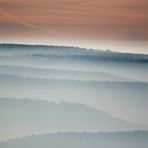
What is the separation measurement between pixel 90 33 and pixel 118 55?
0.16 meters

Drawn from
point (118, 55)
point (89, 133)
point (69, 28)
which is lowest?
point (89, 133)

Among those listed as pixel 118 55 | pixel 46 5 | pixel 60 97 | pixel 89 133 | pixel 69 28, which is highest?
pixel 46 5

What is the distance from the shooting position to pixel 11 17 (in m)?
1.63

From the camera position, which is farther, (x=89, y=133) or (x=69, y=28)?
(x=69, y=28)

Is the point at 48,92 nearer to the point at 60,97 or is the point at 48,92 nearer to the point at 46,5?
the point at 60,97

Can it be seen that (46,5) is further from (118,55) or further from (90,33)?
(118,55)

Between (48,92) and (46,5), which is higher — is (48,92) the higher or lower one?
the lower one

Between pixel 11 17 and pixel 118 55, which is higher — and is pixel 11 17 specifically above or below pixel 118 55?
above

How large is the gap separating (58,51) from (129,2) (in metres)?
0.38

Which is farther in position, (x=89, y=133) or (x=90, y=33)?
(x=90, y=33)

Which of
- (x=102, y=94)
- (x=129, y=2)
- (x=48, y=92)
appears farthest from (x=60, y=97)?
(x=129, y=2)

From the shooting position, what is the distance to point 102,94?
61.4 inches

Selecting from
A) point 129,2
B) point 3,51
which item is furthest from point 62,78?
point 129,2

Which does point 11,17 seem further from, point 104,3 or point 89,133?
point 89,133
